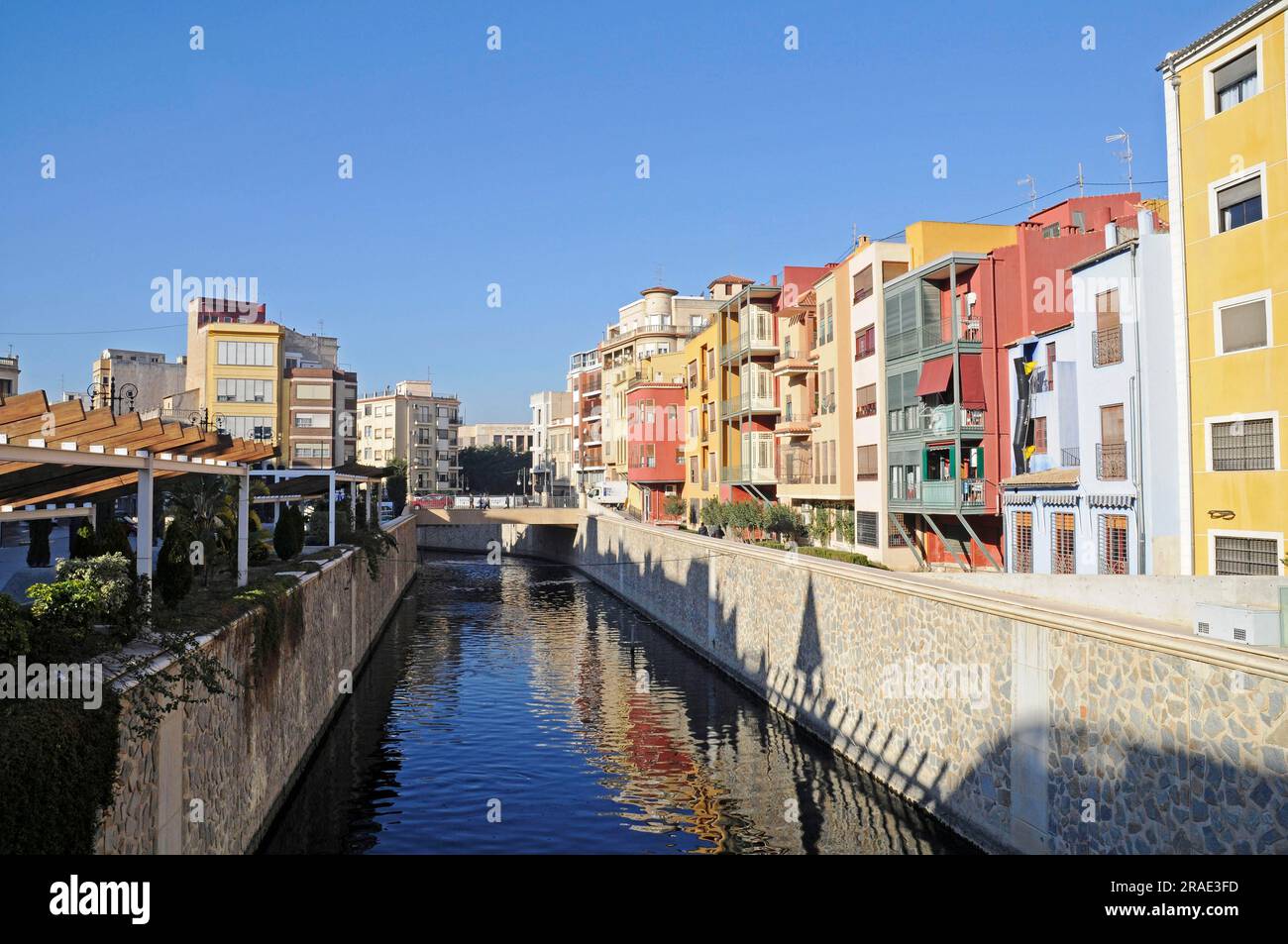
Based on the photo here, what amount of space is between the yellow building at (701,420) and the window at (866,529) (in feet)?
58.0

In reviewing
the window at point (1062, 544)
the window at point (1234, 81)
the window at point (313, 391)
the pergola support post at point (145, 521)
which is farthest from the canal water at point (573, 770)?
the window at point (313, 391)

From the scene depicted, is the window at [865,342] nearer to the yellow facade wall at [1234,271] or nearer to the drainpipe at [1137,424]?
the drainpipe at [1137,424]

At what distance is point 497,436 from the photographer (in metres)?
174

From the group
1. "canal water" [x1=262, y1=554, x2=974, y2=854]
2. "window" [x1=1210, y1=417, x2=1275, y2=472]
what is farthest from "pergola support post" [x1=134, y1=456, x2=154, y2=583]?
"window" [x1=1210, y1=417, x2=1275, y2=472]

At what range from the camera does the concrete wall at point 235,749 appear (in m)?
10.7

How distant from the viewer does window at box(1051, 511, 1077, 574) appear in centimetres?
3003

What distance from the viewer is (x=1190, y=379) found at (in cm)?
2464

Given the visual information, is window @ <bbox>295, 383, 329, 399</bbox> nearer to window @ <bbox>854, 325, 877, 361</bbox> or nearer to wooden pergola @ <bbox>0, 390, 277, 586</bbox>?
window @ <bbox>854, 325, 877, 361</bbox>
